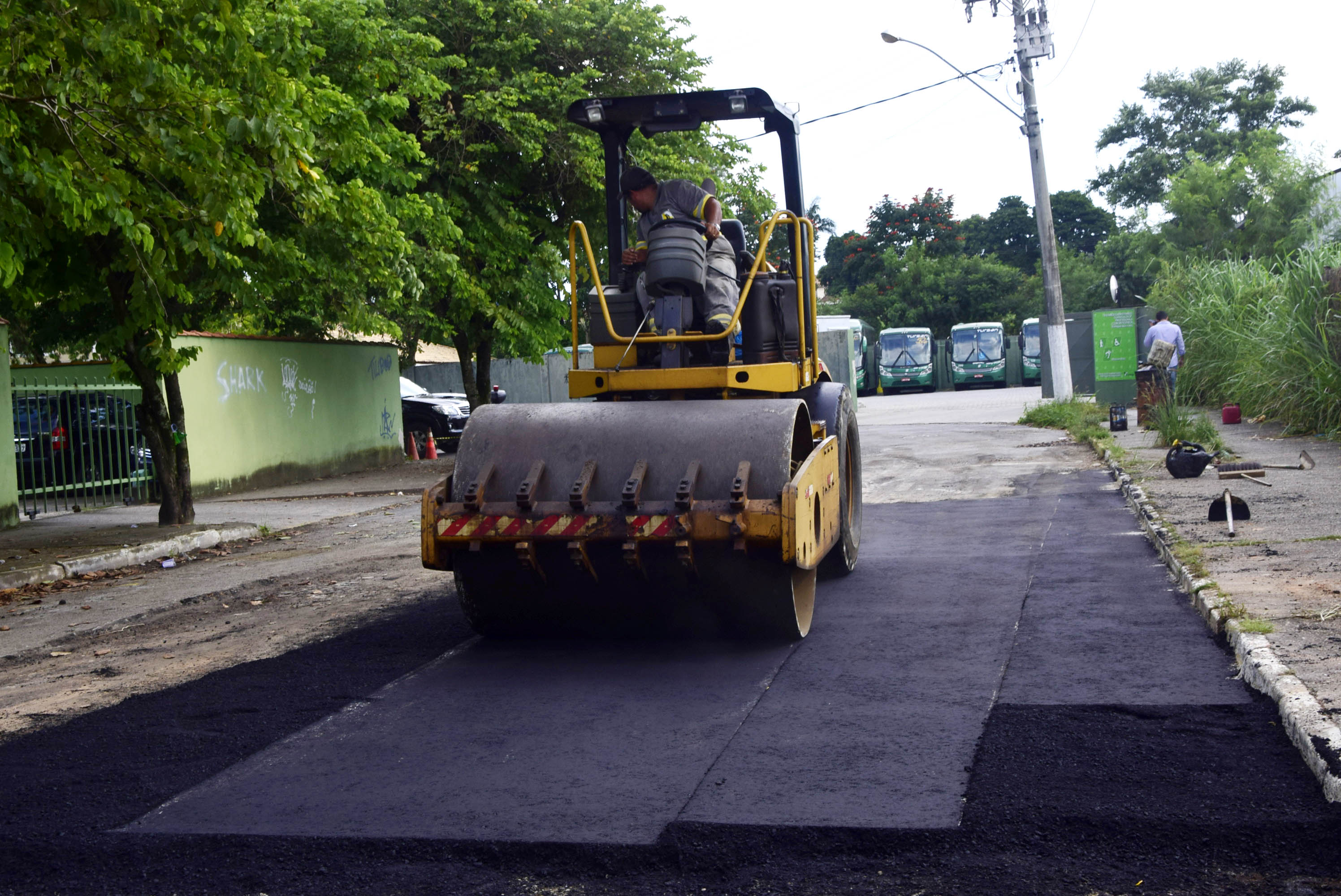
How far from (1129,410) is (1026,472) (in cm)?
964

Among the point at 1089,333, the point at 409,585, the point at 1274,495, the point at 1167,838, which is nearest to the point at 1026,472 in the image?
the point at 1274,495

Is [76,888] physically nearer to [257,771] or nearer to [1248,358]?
[257,771]

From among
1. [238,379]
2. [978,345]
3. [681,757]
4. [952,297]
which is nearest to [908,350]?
[978,345]

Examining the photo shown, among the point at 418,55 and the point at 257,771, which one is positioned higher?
the point at 418,55

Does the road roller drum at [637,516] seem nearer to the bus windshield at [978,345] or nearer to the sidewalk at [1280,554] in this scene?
the sidewalk at [1280,554]

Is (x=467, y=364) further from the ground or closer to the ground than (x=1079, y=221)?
closer to the ground

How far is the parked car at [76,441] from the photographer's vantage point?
15.1m

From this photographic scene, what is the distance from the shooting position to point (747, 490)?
18.9 ft

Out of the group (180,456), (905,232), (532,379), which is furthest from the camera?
(905,232)

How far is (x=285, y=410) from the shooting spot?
19469mm

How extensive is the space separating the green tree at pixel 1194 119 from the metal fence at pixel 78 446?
48331 millimetres

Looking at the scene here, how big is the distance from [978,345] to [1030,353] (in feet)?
6.98

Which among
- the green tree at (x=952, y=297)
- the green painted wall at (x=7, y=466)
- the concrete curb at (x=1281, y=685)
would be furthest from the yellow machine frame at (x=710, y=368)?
the green tree at (x=952, y=297)

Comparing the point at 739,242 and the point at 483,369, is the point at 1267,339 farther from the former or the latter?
the point at 483,369
